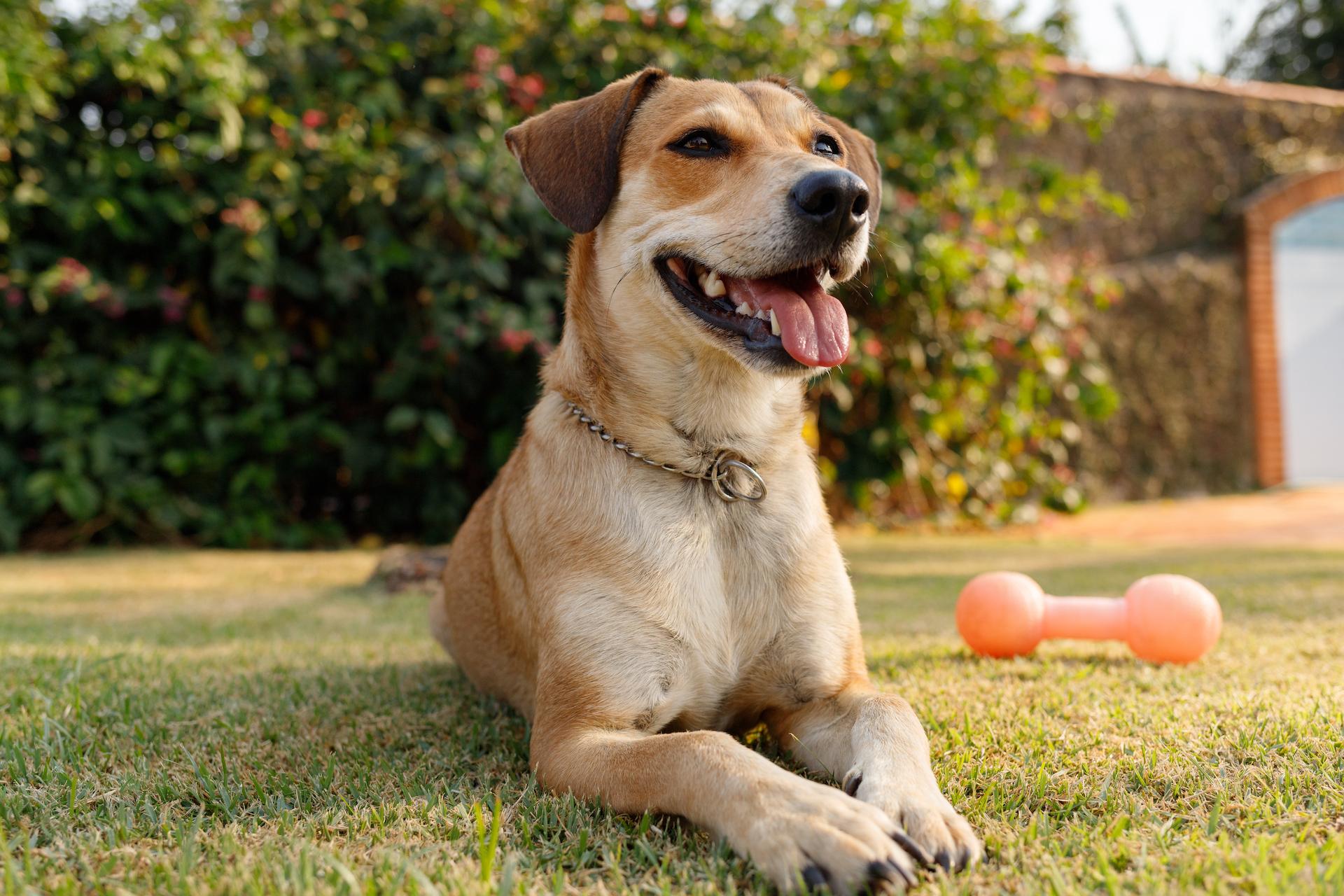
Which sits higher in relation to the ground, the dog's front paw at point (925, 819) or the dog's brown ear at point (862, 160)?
the dog's brown ear at point (862, 160)

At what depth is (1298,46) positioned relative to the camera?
20.4 m

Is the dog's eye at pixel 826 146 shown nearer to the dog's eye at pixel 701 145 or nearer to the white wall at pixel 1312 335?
the dog's eye at pixel 701 145

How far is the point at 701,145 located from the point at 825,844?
78.0 inches

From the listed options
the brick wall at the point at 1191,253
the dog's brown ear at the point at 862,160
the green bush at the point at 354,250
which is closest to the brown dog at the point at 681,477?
the dog's brown ear at the point at 862,160

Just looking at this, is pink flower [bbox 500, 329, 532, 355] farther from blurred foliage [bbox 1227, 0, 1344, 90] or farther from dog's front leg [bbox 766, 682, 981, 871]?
blurred foliage [bbox 1227, 0, 1344, 90]

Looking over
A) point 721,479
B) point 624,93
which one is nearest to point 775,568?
point 721,479

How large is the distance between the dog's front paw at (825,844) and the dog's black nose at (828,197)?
4.66 ft

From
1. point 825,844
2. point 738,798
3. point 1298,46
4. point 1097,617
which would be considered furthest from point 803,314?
point 1298,46

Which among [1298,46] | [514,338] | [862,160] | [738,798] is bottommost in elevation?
[738,798]

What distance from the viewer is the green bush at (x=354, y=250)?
7461 mm

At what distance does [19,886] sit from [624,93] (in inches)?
96.4

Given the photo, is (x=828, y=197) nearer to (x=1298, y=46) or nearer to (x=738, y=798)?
(x=738, y=798)

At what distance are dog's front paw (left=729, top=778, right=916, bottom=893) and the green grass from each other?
58mm

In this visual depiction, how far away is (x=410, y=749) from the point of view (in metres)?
2.55
